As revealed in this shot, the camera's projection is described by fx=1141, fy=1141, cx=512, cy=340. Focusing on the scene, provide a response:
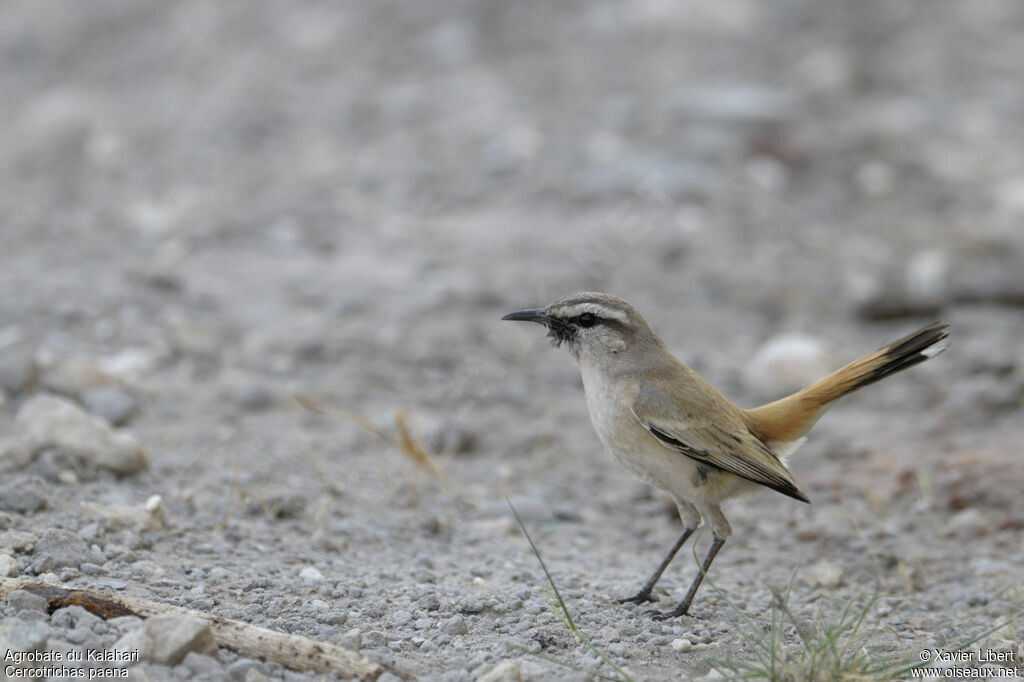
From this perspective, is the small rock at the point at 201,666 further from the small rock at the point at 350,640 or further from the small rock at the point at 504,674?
the small rock at the point at 504,674

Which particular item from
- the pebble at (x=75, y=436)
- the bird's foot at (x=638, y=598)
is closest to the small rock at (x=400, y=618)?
the bird's foot at (x=638, y=598)

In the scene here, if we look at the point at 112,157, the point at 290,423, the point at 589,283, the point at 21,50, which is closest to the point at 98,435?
the point at 290,423

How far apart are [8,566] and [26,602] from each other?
0.39 metres

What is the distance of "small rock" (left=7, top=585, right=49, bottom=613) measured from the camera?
3971 mm

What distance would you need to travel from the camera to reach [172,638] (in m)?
3.71

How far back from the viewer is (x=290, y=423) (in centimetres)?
696

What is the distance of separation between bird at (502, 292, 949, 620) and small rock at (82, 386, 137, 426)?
2.44 metres

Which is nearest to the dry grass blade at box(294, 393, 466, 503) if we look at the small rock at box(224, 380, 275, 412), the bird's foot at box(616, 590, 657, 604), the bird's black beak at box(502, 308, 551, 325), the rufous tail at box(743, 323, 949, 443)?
the small rock at box(224, 380, 275, 412)

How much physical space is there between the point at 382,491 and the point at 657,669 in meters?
2.52

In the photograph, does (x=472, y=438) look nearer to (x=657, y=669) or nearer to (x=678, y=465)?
(x=678, y=465)

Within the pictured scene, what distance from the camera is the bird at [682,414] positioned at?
515cm

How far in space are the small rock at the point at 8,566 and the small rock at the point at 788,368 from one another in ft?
16.3

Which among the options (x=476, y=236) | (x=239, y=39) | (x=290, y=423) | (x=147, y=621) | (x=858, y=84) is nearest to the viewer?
(x=147, y=621)

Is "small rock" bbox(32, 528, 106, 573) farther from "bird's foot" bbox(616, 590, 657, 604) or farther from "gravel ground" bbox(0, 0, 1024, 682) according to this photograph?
"bird's foot" bbox(616, 590, 657, 604)
